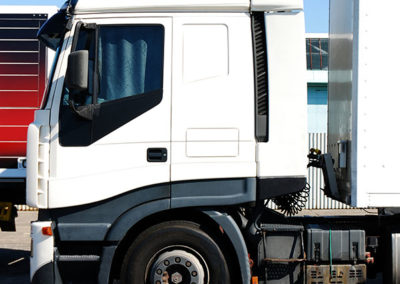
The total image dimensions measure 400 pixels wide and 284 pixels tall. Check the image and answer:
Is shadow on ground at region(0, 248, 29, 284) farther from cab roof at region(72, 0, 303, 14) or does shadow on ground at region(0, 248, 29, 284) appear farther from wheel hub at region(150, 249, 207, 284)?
cab roof at region(72, 0, 303, 14)

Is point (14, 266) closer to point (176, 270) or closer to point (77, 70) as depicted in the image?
point (176, 270)

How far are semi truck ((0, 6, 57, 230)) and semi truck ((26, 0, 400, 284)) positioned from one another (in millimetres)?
2343

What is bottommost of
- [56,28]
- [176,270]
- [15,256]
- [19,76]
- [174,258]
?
[15,256]

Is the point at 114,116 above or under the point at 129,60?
under

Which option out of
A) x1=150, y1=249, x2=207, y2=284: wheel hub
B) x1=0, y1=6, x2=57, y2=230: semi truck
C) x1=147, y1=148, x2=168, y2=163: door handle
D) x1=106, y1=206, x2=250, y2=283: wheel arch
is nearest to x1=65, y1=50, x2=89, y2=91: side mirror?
x1=147, y1=148, x2=168, y2=163: door handle

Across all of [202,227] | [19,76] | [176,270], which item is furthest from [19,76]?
[176,270]

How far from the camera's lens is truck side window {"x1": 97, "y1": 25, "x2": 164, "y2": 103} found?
460cm

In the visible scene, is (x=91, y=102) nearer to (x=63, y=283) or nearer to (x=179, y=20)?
(x=179, y=20)

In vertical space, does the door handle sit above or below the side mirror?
below

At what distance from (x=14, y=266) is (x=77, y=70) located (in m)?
4.46

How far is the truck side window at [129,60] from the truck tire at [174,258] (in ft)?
4.24

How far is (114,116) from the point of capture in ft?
15.0

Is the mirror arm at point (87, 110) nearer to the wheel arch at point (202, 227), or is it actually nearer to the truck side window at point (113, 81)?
the truck side window at point (113, 81)

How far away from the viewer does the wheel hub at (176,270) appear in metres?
4.54
